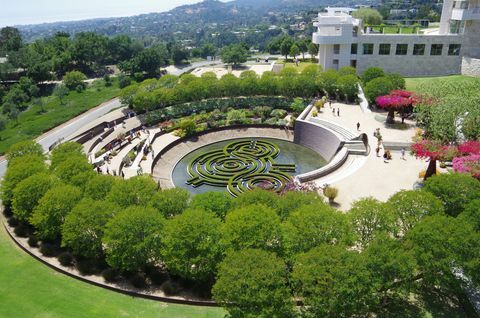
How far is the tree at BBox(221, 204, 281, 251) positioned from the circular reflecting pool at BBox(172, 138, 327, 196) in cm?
1579

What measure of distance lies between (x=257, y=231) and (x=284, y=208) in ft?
13.1

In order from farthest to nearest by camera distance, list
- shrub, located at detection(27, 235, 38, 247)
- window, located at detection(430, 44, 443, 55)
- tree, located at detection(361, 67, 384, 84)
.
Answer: window, located at detection(430, 44, 443, 55)
tree, located at detection(361, 67, 384, 84)
shrub, located at detection(27, 235, 38, 247)

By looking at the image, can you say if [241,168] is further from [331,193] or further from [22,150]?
[22,150]

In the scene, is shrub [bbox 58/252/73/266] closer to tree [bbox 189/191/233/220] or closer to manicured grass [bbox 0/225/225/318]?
manicured grass [bbox 0/225/225/318]

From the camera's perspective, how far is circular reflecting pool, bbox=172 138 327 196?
42844mm

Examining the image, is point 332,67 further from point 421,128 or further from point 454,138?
point 454,138

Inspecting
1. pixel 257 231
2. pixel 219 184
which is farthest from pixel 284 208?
pixel 219 184

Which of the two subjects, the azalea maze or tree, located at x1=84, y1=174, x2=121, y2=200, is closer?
tree, located at x1=84, y1=174, x2=121, y2=200

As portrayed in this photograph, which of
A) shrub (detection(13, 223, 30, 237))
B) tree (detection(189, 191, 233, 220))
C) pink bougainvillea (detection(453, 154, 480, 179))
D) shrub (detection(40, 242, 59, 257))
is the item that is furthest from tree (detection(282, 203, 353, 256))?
shrub (detection(13, 223, 30, 237))

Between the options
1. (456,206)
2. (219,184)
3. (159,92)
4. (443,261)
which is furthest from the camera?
(159,92)

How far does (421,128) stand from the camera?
45844 millimetres

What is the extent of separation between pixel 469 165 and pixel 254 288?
2147 cm

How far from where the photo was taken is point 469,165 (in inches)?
1191

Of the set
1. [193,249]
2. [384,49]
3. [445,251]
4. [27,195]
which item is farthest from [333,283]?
[384,49]
